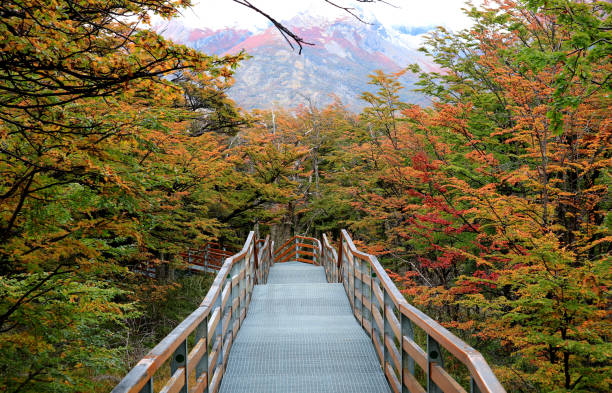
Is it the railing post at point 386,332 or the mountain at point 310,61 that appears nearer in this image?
the railing post at point 386,332

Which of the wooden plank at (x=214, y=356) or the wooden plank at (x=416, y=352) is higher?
Answer: the wooden plank at (x=416, y=352)

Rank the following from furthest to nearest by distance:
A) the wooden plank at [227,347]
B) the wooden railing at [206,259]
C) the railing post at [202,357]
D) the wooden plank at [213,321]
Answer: the wooden railing at [206,259]
the wooden plank at [227,347]
the wooden plank at [213,321]
the railing post at [202,357]

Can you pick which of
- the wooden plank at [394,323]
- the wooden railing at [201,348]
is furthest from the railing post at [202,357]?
the wooden plank at [394,323]

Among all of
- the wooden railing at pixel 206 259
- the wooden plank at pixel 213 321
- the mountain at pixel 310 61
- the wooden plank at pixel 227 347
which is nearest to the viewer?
the wooden plank at pixel 213 321

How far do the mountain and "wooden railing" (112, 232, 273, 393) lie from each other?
2925 inches

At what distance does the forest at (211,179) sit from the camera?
12.7 ft

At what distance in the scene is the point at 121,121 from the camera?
5.28 meters

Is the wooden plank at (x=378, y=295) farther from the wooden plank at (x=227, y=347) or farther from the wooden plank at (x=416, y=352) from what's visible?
the wooden plank at (x=227, y=347)

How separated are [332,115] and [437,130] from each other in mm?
14427

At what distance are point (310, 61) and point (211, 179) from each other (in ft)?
383

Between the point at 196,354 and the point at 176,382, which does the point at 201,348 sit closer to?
the point at 196,354

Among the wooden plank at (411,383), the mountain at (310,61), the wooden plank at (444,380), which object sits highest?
the mountain at (310,61)

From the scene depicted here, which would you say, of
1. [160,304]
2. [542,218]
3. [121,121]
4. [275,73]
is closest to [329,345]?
[121,121]

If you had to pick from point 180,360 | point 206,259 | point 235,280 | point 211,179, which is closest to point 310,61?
point 206,259
